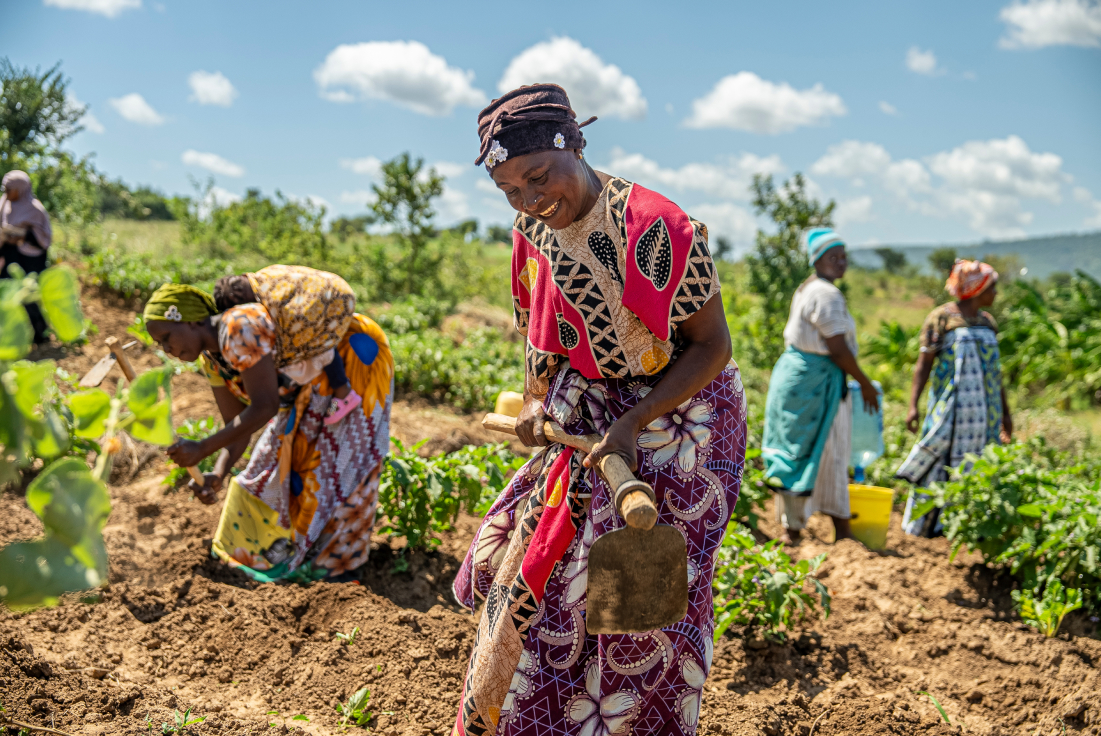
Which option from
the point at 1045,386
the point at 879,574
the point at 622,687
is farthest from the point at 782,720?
the point at 1045,386

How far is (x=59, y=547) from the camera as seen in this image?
92cm

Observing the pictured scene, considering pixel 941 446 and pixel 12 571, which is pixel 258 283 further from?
pixel 941 446

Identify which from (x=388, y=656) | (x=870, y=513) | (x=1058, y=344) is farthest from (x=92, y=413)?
(x=1058, y=344)

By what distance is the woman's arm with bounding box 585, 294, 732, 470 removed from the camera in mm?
1641

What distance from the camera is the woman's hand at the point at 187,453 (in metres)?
2.88

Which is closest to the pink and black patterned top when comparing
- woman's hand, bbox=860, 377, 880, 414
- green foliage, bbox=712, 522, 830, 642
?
green foliage, bbox=712, 522, 830, 642

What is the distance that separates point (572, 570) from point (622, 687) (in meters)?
0.29

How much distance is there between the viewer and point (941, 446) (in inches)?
188

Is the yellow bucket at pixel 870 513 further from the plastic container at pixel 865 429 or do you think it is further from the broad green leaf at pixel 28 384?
the broad green leaf at pixel 28 384

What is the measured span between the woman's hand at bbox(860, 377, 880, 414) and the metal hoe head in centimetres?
331

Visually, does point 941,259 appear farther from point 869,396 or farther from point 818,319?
point 818,319

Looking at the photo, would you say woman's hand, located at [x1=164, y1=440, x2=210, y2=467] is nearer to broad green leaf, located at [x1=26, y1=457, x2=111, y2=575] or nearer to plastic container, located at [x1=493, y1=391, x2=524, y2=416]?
plastic container, located at [x1=493, y1=391, x2=524, y2=416]

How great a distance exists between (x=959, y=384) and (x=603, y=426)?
380 cm

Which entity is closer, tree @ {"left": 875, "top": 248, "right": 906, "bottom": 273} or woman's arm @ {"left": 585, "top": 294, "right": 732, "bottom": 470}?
woman's arm @ {"left": 585, "top": 294, "right": 732, "bottom": 470}
